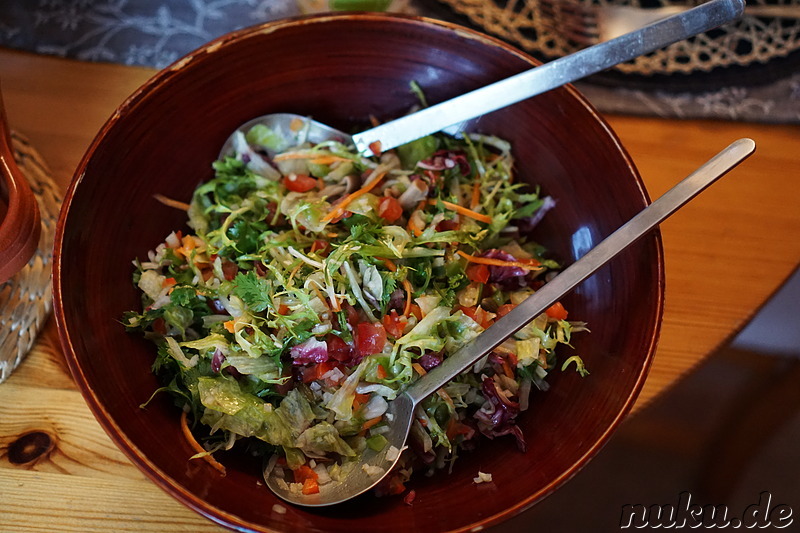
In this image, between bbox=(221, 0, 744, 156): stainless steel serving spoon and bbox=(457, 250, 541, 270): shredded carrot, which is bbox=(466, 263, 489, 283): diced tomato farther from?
bbox=(221, 0, 744, 156): stainless steel serving spoon

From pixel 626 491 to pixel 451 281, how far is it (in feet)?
2.55

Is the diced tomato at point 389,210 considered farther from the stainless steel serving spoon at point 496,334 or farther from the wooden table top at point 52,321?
the wooden table top at point 52,321

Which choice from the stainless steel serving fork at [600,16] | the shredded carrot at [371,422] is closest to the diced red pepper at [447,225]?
the shredded carrot at [371,422]

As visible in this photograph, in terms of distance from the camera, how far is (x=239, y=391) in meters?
1.42

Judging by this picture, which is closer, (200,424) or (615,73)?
(200,424)

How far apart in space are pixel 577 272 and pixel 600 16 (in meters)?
1.43

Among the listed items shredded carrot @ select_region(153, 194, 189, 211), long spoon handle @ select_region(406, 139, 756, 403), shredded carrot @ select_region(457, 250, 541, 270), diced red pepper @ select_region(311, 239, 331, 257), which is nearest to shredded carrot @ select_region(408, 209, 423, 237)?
shredded carrot @ select_region(457, 250, 541, 270)

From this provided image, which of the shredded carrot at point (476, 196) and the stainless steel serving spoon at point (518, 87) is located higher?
the stainless steel serving spoon at point (518, 87)

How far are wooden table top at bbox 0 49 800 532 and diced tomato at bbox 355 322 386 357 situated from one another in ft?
2.06

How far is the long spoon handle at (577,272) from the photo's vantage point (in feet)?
4.46

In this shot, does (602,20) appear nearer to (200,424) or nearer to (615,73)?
(615,73)

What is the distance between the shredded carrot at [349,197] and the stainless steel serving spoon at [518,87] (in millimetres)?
106

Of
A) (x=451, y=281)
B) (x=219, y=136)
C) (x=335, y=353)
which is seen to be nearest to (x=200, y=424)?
(x=335, y=353)

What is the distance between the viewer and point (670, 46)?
2.28 metres
